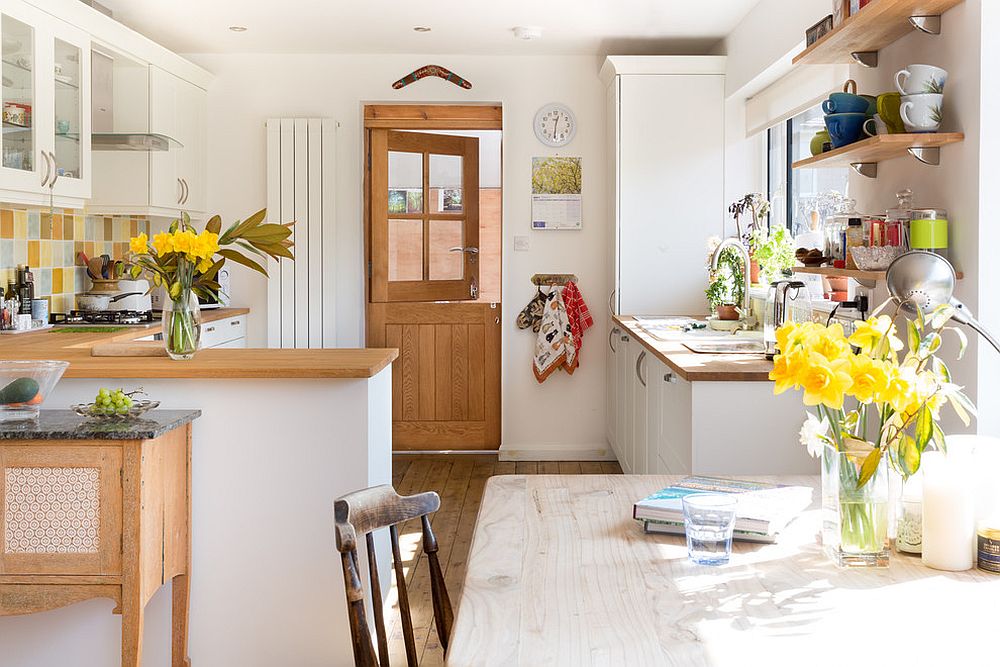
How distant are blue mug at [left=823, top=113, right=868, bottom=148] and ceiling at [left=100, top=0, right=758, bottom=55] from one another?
2114 mm

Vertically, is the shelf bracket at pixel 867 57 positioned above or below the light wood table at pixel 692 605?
above

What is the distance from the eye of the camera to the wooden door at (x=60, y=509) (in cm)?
247

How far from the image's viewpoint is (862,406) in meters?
1.54

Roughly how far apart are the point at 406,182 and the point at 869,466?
4881mm

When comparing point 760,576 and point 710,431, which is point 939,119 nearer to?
point 710,431

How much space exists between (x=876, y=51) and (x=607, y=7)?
2.06m

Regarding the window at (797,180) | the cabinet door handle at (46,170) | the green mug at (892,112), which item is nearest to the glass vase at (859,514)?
the green mug at (892,112)

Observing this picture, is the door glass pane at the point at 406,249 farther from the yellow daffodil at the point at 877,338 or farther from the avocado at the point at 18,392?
the yellow daffodil at the point at 877,338

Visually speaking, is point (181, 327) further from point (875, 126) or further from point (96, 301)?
point (96, 301)

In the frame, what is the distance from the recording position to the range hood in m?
4.58

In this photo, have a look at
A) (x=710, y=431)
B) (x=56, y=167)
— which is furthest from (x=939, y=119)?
(x=56, y=167)

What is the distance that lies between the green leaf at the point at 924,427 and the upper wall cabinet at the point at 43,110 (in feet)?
10.8

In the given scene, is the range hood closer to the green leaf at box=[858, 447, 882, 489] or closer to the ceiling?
the ceiling

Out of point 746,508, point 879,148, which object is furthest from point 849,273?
point 746,508
